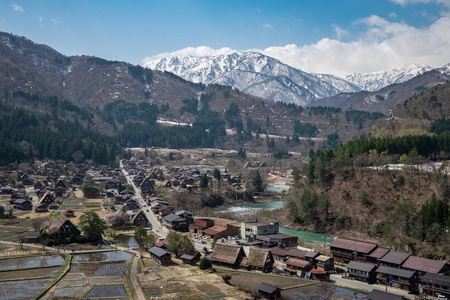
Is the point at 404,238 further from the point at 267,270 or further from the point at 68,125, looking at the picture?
the point at 68,125

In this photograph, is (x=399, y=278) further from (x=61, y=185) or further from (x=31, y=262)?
(x=61, y=185)

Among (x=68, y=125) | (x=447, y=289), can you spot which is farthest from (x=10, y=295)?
(x=68, y=125)

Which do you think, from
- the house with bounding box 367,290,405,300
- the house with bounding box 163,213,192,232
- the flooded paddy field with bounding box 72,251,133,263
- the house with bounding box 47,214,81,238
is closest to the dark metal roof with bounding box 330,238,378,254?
the house with bounding box 367,290,405,300

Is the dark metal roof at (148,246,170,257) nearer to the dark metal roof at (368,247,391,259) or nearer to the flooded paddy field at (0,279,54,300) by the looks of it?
the flooded paddy field at (0,279,54,300)

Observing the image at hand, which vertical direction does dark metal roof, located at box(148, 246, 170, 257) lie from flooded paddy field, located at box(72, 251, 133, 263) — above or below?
above

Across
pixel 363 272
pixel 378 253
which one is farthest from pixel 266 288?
pixel 378 253

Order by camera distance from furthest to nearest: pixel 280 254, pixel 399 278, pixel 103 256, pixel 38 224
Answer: pixel 38 224
pixel 280 254
pixel 103 256
pixel 399 278

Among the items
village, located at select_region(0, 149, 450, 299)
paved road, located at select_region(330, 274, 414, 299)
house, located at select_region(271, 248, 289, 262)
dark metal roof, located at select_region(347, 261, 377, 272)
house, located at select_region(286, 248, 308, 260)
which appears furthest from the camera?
house, located at select_region(271, 248, 289, 262)
